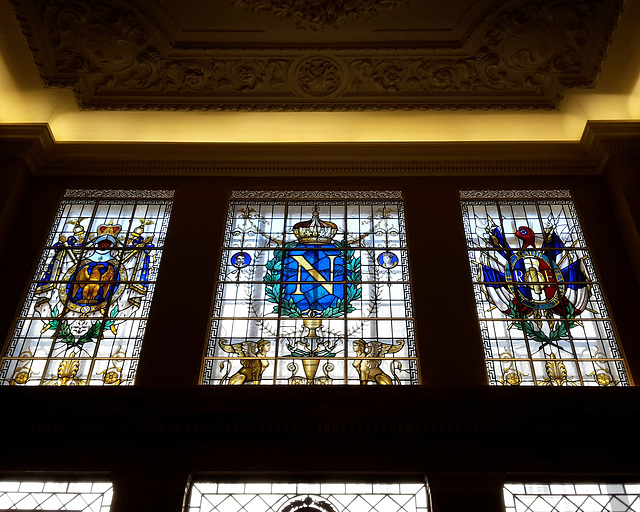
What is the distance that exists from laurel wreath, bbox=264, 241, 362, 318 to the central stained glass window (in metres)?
0.01

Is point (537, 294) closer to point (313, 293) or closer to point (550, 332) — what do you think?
point (550, 332)

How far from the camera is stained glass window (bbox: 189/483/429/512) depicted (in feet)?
19.9

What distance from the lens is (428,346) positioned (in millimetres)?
7152

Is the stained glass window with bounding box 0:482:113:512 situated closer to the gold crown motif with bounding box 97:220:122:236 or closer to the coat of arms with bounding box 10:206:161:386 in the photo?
the coat of arms with bounding box 10:206:161:386

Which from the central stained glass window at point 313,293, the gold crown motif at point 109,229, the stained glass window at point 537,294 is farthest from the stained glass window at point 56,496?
the stained glass window at point 537,294

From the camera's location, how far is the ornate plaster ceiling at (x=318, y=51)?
8258mm

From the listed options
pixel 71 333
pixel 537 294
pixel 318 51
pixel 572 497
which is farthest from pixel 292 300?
pixel 572 497

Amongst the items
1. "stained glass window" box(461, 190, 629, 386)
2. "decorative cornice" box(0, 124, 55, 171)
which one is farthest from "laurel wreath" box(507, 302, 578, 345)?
"decorative cornice" box(0, 124, 55, 171)

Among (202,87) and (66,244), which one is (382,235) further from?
(66,244)

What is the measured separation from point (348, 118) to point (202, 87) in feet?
6.69

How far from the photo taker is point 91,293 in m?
7.84

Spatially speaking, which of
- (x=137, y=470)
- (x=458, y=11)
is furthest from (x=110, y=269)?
(x=458, y=11)

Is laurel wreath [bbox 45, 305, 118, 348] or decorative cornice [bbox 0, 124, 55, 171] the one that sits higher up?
decorative cornice [bbox 0, 124, 55, 171]

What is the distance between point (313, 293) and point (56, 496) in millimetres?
3415
